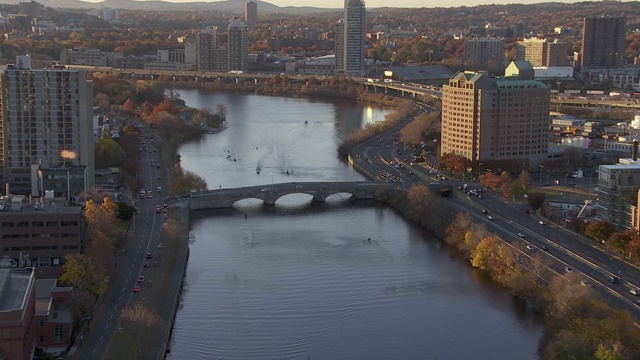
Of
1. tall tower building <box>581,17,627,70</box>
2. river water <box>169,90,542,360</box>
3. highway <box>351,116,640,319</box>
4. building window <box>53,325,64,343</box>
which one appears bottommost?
river water <box>169,90,542,360</box>

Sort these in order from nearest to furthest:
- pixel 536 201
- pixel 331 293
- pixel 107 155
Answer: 1. pixel 331 293
2. pixel 536 201
3. pixel 107 155

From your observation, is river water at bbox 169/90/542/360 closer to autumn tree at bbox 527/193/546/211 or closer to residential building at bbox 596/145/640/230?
autumn tree at bbox 527/193/546/211

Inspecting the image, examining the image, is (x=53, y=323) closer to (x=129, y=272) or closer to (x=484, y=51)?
(x=129, y=272)

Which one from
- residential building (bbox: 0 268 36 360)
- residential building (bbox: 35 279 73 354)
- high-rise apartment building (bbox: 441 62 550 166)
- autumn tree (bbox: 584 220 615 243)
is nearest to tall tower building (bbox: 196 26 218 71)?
high-rise apartment building (bbox: 441 62 550 166)

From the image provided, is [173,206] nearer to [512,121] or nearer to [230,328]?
[230,328]

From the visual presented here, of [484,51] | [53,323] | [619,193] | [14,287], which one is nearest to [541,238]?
[619,193]

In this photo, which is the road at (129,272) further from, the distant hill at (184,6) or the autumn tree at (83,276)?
the distant hill at (184,6)
